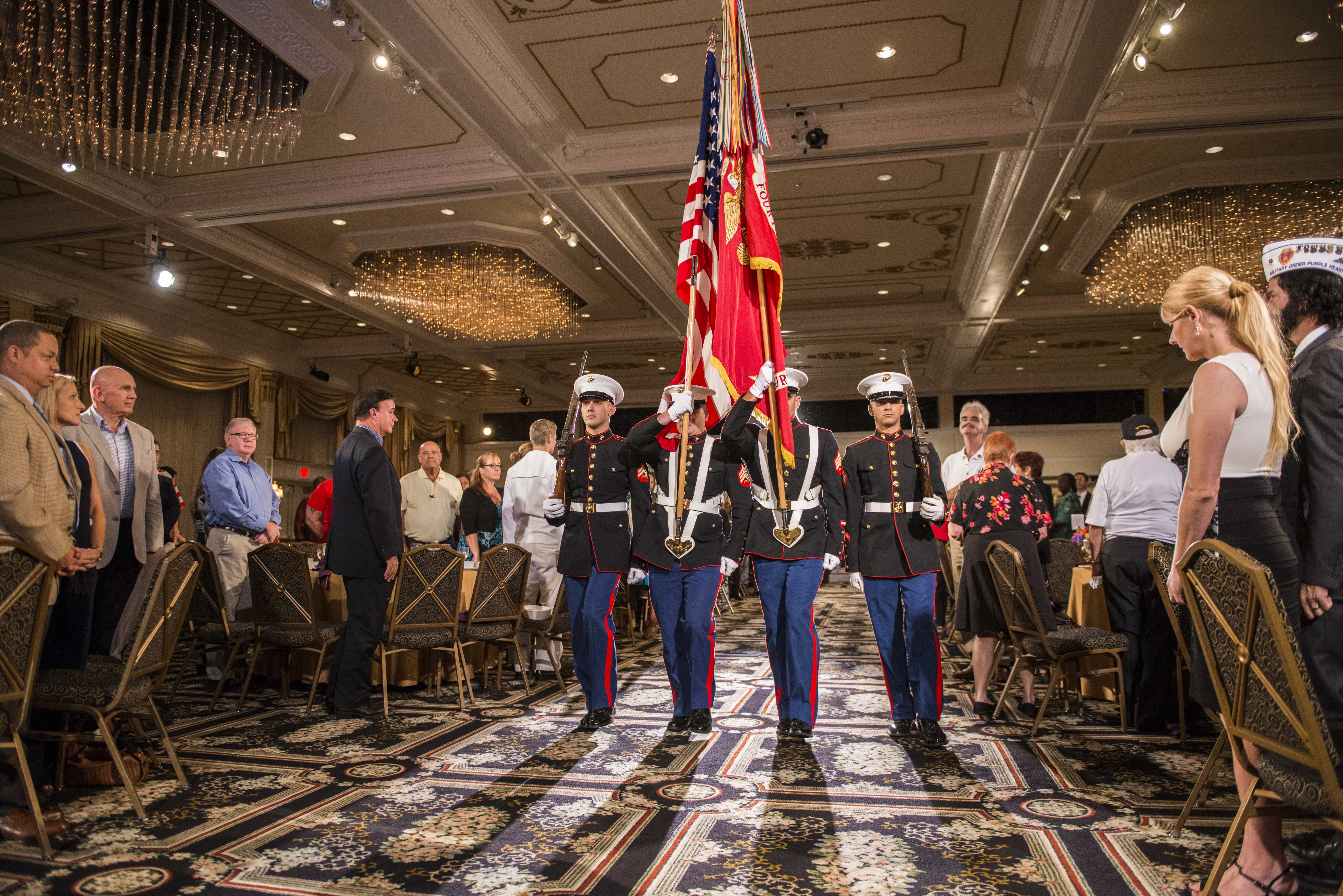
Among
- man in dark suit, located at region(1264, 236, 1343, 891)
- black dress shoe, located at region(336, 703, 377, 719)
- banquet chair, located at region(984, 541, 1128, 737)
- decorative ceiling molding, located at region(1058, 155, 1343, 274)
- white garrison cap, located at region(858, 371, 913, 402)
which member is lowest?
black dress shoe, located at region(336, 703, 377, 719)

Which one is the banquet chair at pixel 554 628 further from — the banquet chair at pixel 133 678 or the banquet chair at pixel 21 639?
the banquet chair at pixel 21 639

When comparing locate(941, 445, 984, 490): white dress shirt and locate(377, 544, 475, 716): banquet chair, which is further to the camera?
locate(941, 445, 984, 490): white dress shirt

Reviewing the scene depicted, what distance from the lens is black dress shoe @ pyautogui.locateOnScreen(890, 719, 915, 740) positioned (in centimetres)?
370

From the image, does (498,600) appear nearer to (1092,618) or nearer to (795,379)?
(795,379)

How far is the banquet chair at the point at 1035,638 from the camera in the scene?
3717 mm

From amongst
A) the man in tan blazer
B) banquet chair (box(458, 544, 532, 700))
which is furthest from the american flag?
the man in tan blazer

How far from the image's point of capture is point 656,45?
18.4 feet

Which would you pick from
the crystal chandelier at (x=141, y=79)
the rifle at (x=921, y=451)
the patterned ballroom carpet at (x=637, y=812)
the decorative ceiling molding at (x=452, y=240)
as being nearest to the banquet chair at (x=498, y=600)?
the patterned ballroom carpet at (x=637, y=812)

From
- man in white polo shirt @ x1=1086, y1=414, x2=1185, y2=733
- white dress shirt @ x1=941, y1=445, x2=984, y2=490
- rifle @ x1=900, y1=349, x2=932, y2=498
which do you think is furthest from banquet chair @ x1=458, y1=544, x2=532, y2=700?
man in white polo shirt @ x1=1086, y1=414, x2=1185, y2=733

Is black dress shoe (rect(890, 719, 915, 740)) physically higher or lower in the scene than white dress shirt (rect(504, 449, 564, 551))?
lower

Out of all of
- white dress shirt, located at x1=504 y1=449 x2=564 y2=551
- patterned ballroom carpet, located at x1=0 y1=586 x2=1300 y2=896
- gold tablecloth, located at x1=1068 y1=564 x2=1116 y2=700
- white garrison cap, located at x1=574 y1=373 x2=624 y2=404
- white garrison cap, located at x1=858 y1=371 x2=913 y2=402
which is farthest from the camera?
white dress shirt, located at x1=504 y1=449 x2=564 y2=551

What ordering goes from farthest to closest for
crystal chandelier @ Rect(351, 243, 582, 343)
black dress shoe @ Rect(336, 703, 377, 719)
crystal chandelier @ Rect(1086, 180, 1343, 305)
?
crystal chandelier @ Rect(351, 243, 582, 343) < crystal chandelier @ Rect(1086, 180, 1343, 305) < black dress shoe @ Rect(336, 703, 377, 719)

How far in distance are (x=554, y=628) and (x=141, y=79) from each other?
171 inches

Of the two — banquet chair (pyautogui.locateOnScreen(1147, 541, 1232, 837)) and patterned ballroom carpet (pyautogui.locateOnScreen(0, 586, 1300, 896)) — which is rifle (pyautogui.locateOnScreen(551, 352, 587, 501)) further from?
banquet chair (pyautogui.locateOnScreen(1147, 541, 1232, 837))
